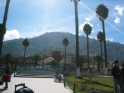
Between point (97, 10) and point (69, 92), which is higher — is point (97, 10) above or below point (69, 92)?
above

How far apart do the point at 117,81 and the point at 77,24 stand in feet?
73.4

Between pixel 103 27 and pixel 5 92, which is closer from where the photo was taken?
pixel 5 92

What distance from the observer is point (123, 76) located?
9625 mm

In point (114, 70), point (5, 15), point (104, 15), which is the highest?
point (104, 15)

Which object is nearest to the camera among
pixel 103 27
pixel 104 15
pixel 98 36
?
pixel 103 27

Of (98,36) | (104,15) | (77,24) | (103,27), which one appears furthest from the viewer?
(98,36)

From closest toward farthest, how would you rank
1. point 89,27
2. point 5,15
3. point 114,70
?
point 114,70 < point 5,15 < point 89,27

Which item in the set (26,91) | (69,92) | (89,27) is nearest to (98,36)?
(89,27)

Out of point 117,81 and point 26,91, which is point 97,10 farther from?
point 26,91

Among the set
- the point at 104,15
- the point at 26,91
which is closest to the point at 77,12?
the point at 104,15

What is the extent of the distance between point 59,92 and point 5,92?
11.3 feet

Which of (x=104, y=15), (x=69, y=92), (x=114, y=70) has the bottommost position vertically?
(x=69, y=92)

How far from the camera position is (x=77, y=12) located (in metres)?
31.7

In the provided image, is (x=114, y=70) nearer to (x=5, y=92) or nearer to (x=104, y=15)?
(x=5, y=92)
